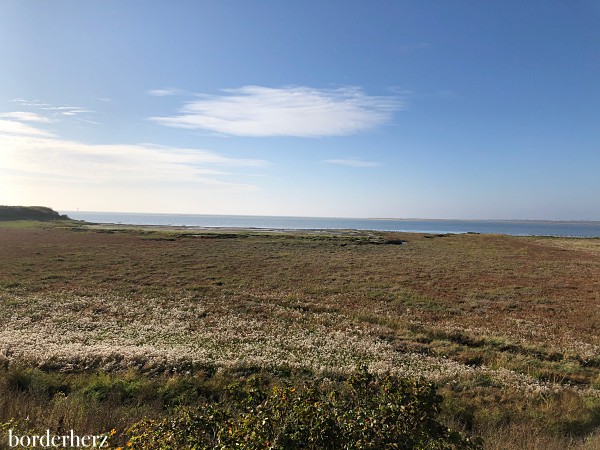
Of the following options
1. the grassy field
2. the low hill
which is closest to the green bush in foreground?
the grassy field

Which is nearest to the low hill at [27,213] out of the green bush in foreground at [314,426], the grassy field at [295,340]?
the grassy field at [295,340]

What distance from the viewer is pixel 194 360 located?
47.7ft

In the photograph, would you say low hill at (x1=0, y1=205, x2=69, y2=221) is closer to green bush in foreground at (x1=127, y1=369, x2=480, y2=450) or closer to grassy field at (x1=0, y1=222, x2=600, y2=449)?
grassy field at (x1=0, y1=222, x2=600, y2=449)

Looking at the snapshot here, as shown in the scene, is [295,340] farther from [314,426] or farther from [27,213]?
[27,213]

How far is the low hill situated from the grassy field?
150 metres

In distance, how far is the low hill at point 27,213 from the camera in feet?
523

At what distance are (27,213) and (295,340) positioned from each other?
7763 inches

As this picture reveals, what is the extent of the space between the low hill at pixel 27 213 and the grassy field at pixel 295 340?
150 meters

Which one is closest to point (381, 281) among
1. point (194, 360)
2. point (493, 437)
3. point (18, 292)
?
point (194, 360)

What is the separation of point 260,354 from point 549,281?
3571cm

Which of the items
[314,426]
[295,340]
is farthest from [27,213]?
[314,426]

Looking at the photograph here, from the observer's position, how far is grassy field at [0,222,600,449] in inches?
424

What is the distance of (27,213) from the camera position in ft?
556

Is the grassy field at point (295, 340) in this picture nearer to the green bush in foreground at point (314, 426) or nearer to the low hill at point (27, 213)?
the green bush in foreground at point (314, 426)
